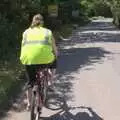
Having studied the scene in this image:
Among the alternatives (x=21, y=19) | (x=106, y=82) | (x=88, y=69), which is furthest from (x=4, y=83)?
(x=21, y=19)

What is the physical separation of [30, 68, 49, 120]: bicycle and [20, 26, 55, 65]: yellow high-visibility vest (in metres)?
0.23

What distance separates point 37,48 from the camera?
9.23 metres

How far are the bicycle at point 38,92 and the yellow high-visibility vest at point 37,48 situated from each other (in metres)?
0.23

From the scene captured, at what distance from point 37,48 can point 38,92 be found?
2.40 ft

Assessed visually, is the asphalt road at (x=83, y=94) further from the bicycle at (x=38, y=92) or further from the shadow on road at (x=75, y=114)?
the bicycle at (x=38, y=92)

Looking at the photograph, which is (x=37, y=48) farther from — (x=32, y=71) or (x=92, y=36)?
(x=92, y=36)

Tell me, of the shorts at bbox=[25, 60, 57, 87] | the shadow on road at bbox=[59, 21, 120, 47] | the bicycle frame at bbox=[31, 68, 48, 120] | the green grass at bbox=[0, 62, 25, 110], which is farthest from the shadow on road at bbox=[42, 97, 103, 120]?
the shadow on road at bbox=[59, 21, 120, 47]

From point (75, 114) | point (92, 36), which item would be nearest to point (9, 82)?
point (75, 114)

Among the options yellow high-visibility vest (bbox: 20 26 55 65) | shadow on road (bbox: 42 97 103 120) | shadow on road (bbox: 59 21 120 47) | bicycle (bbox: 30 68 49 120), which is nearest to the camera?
bicycle (bbox: 30 68 49 120)

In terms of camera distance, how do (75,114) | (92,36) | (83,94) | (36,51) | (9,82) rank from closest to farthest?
(36,51), (75,114), (83,94), (9,82), (92,36)

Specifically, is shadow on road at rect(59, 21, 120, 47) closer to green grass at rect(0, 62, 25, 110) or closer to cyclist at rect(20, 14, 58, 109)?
green grass at rect(0, 62, 25, 110)

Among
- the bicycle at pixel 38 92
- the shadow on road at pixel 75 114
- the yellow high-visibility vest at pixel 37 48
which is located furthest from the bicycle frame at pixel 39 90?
the shadow on road at pixel 75 114

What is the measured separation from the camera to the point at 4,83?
13.3m

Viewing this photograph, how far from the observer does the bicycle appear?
29.7 feet
